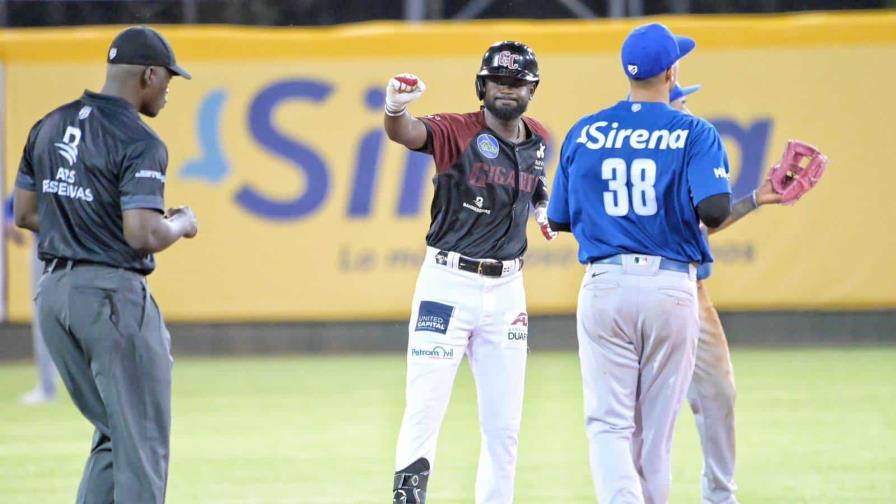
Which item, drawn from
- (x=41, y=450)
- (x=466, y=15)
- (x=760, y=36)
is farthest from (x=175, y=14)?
(x=41, y=450)

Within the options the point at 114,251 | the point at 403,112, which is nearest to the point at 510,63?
the point at 403,112

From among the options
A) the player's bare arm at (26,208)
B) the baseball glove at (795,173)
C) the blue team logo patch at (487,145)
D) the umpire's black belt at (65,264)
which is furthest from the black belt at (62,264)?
the baseball glove at (795,173)

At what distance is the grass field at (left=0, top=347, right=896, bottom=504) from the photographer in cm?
892

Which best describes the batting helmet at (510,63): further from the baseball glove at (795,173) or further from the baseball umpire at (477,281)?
the baseball glove at (795,173)

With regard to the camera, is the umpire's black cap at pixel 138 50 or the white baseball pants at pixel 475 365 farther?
the white baseball pants at pixel 475 365

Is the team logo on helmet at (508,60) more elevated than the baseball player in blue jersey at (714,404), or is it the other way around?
the team logo on helmet at (508,60)

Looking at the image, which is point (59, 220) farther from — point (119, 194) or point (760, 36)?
point (760, 36)

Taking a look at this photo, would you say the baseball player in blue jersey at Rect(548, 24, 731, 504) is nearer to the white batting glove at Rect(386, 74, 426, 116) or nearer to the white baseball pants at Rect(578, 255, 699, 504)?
the white baseball pants at Rect(578, 255, 699, 504)

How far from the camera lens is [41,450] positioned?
10602mm

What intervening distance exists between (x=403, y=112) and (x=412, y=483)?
185cm

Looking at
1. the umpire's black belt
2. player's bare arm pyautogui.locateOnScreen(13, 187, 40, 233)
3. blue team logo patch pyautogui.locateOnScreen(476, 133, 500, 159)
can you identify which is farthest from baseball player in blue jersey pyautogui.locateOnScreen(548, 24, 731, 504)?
player's bare arm pyautogui.locateOnScreen(13, 187, 40, 233)

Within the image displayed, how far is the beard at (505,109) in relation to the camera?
7.33 metres

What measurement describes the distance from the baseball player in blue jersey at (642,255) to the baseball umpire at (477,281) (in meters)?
0.64

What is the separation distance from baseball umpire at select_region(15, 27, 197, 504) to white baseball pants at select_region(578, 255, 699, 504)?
76.4 inches
